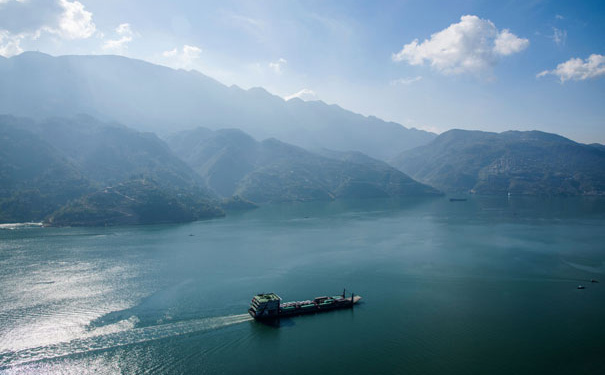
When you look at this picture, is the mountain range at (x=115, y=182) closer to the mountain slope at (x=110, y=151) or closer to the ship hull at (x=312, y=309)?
the mountain slope at (x=110, y=151)

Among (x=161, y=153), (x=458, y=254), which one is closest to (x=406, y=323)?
(x=458, y=254)

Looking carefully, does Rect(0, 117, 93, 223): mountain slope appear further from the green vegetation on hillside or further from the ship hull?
the ship hull

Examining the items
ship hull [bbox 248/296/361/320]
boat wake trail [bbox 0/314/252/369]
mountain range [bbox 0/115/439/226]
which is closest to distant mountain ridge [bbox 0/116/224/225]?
mountain range [bbox 0/115/439/226]

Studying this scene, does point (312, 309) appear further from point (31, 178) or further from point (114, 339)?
point (31, 178)

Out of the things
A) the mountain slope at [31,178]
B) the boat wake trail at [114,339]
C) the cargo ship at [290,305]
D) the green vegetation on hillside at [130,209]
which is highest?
the mountain slope at [31,178]

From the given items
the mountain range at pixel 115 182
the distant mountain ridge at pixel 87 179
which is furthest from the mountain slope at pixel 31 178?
the mountain range at pixel 115 182
